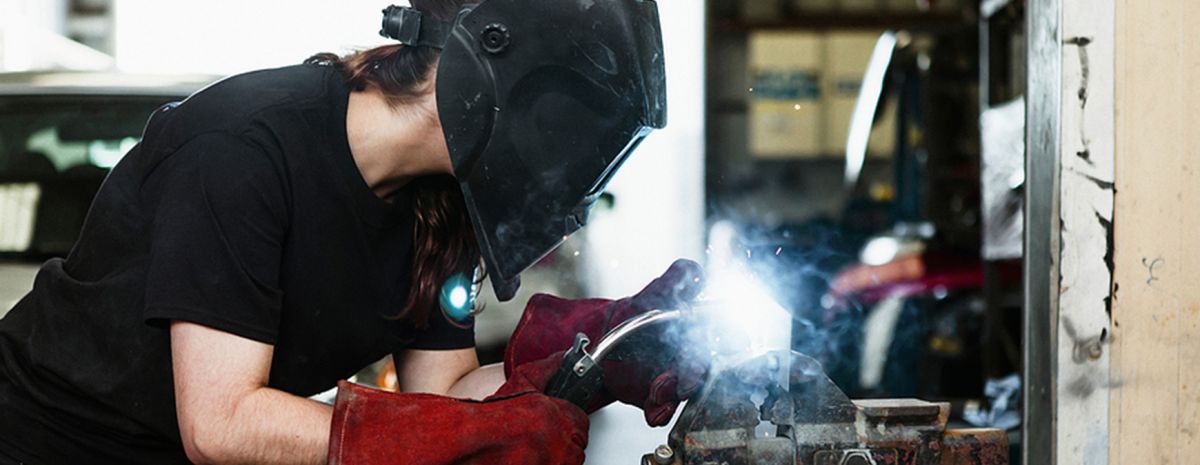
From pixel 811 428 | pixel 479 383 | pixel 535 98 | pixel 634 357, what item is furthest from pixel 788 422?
pixel 479 383

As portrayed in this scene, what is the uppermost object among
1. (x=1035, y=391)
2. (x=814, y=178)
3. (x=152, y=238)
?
(x=152, y=238)

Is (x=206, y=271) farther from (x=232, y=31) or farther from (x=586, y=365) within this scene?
(x=232, y=31)

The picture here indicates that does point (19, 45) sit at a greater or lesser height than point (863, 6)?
lesser

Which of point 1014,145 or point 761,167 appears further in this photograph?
point 761,167

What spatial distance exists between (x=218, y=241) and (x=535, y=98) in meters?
0.46

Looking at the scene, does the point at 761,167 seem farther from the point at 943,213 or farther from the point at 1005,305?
the point at 1005,305

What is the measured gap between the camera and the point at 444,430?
1.57 metres

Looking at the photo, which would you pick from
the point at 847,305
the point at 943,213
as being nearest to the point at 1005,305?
the point at 847,305

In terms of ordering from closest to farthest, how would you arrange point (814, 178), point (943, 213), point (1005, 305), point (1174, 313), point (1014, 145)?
point (1174, 313) < point (1014, 145) < point (1005, 305) < point (943, 213) < point (814, 178)

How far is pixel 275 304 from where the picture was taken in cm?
170

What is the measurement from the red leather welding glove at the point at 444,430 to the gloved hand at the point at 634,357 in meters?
0.16

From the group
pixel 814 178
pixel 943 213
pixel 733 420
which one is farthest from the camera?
pixel 814 178

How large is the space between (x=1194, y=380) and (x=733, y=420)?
2.21 ft

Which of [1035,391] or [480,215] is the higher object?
[480,215]
